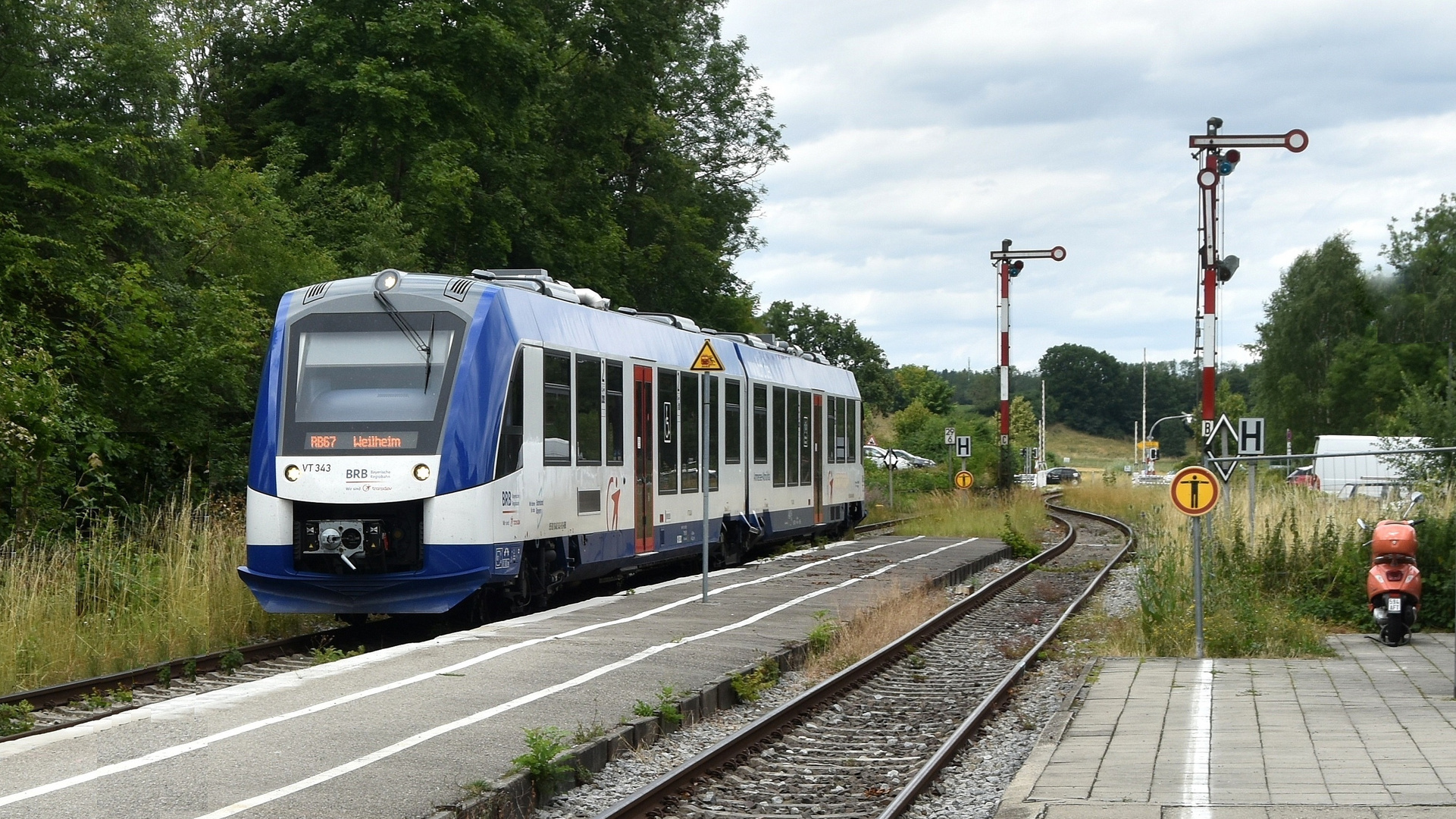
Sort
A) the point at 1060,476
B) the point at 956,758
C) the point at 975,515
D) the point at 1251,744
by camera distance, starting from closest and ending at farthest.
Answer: the point at 1251,744, the point at 956,758, the point at 975,515, the point at 1060,476

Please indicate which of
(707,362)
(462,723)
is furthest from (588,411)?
(462,723)

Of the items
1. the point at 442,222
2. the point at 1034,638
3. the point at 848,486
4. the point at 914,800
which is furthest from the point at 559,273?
the point at 914,800

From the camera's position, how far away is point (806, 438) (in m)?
26.4

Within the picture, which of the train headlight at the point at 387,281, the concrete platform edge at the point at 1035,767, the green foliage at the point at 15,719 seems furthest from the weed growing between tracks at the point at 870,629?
the green foliage at the point at 15,719

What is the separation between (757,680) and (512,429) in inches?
147

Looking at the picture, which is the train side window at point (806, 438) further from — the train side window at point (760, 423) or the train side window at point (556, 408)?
the train side window at point (556, 408)

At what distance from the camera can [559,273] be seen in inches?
1487

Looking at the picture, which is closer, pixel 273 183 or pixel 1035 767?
pixel 1035 767

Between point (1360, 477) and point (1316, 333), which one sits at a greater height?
point (1316, 333)

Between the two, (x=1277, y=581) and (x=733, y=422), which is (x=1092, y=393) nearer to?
(x=733, y=422)

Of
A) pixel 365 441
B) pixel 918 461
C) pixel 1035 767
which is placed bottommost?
pixel 1035 767

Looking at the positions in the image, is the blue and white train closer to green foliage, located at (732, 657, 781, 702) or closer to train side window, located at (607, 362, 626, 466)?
train side window, located at (607, 362, 626, 466)

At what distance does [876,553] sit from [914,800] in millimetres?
17371

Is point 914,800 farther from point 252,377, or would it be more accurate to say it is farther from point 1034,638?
point 252,377
